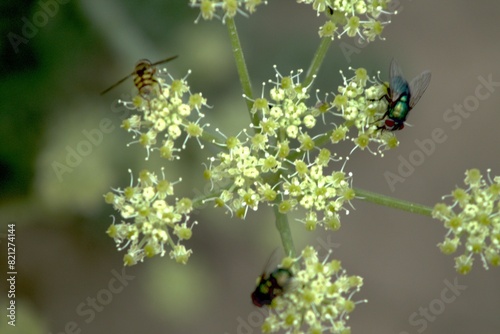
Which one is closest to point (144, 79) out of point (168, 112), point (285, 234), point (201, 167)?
point (168, 112)

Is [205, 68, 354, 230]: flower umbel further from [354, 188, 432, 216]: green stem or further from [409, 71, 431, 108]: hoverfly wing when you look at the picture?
[409, 71, 431, 108]: hoverfly wing

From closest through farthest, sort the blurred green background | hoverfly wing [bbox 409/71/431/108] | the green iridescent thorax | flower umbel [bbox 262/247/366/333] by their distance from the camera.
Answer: flower umbel [bbox 262/247/366/333] → the green iridescent thorax → hoverfly wing [bbox 409/71/431/108] → the blurred green background

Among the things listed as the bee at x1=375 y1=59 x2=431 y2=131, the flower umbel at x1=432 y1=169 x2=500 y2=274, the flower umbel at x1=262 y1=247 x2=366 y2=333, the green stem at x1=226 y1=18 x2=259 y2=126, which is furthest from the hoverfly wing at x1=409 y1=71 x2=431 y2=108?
the flower umbel at x1=262 y1=247 x2=366 y2=333

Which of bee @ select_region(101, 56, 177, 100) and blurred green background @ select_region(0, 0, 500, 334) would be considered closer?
bee @ select_region(101, 56, 177, 100)

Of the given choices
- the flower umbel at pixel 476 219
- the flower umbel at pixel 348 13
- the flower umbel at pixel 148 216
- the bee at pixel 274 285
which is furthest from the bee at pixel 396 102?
the flower umbel at pixel 148 216

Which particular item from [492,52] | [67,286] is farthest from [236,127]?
[492,52]

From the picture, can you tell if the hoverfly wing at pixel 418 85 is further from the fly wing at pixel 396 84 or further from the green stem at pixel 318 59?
the green stem at pixel 318 59
